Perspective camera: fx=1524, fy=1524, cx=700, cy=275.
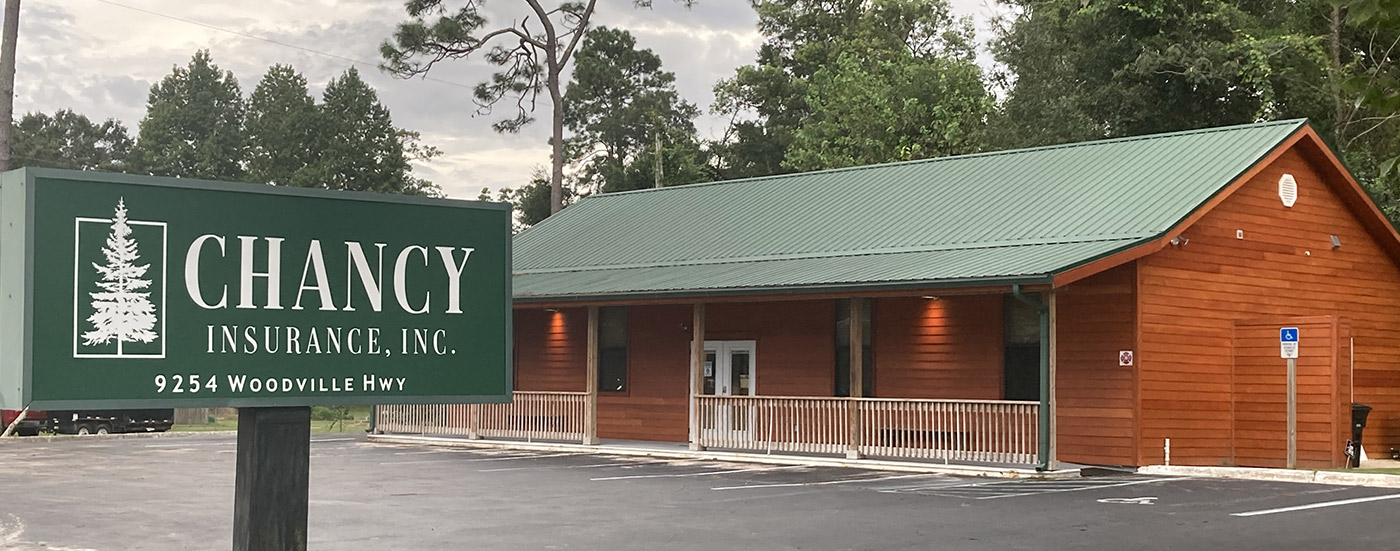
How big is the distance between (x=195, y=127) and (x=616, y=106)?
29.7 meters

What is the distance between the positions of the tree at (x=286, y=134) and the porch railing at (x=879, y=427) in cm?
4874

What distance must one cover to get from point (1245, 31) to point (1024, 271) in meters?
20.7

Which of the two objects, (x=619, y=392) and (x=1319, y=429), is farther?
(x=619, y=392)

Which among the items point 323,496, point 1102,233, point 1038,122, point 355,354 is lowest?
point 323,496

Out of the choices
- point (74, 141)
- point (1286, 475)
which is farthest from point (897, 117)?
point (74, 141)

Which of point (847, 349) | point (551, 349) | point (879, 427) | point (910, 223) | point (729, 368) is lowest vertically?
point (879, 427)

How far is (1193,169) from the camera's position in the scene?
2341 centimetres

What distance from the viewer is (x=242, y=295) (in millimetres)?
5598

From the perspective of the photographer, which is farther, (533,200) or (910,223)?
(533,200)

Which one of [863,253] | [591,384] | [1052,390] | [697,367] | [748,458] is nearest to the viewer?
[1052,390]

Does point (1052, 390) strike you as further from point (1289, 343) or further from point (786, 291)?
point (786, 291)

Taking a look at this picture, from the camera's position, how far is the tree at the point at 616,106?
212 feet

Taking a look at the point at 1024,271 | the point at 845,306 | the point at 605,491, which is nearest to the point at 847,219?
the point at 845,306

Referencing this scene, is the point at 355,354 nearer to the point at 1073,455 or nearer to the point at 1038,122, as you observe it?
the point at 1073,455
